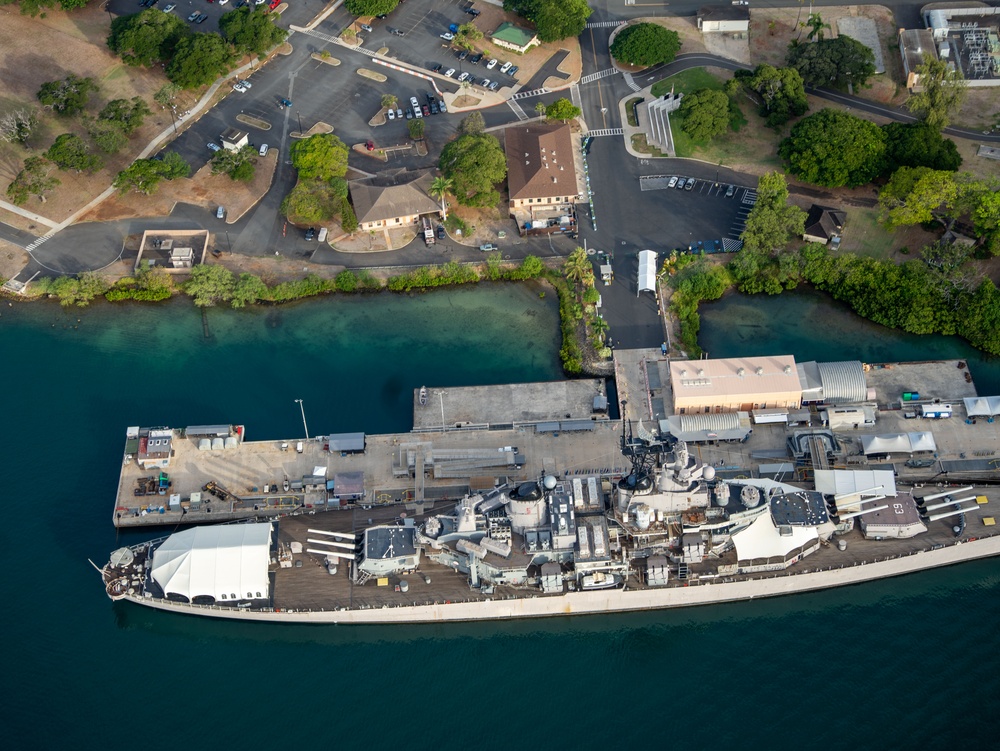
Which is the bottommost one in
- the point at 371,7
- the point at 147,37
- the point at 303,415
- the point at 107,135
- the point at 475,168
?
the point at 303,415

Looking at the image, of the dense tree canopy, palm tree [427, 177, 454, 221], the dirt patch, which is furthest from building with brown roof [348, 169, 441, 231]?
the dense tree canopy

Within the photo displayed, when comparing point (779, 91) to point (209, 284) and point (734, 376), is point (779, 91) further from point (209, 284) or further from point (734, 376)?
point (209, 284)

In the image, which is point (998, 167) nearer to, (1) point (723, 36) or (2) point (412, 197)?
(1) point (723, 36)

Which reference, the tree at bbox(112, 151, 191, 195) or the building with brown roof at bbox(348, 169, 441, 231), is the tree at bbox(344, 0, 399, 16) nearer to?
the building with brown roof at bbox(348, 169, 441, 231)

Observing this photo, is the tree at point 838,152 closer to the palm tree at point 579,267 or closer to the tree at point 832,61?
the tree at point 832,61

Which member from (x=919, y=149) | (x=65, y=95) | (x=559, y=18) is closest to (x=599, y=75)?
(x=559, y=18)

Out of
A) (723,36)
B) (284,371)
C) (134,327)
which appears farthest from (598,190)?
(134,327)
